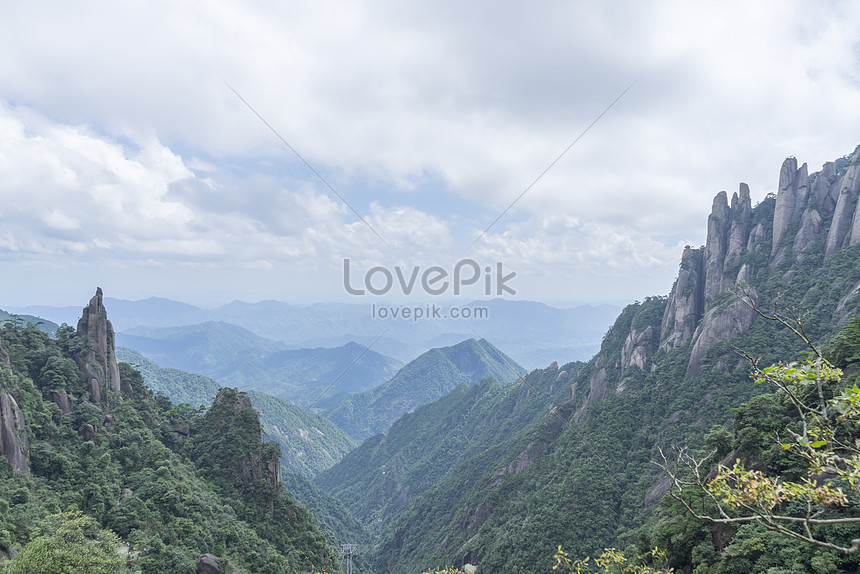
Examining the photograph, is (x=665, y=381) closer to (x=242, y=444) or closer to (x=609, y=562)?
(x=609, y=562)

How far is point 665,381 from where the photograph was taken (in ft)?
207

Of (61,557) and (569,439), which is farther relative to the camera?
(569,439)

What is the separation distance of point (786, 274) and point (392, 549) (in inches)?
3724

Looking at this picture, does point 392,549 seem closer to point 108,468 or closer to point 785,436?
point 108,468

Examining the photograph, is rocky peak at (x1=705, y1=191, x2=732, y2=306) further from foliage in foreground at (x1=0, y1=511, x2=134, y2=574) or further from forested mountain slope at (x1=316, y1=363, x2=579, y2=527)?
foliage in foreground at (x1=0, y1=511, x2=134, y2=574)

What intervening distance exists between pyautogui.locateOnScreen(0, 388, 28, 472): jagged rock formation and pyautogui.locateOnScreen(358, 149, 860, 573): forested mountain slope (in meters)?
48.9

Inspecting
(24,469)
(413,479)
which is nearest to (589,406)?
(24,469)

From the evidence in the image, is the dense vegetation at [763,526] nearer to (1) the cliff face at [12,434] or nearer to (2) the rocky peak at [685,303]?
(2) the rocky peak at [685,303]

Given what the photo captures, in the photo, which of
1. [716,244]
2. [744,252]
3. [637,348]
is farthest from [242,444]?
[744,252]

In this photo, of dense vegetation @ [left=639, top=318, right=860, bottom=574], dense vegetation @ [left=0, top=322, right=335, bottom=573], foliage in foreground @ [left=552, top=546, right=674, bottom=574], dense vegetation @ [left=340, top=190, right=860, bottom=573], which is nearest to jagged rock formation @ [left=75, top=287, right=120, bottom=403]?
dense vegetation @ [left=0, top=322, right=335, bottom=573]

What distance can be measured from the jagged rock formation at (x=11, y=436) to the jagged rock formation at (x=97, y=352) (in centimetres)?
1268

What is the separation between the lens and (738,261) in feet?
228

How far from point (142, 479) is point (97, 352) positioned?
1880cm

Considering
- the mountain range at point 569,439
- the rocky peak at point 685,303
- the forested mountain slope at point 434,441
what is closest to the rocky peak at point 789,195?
the mountain range at point 569,439
